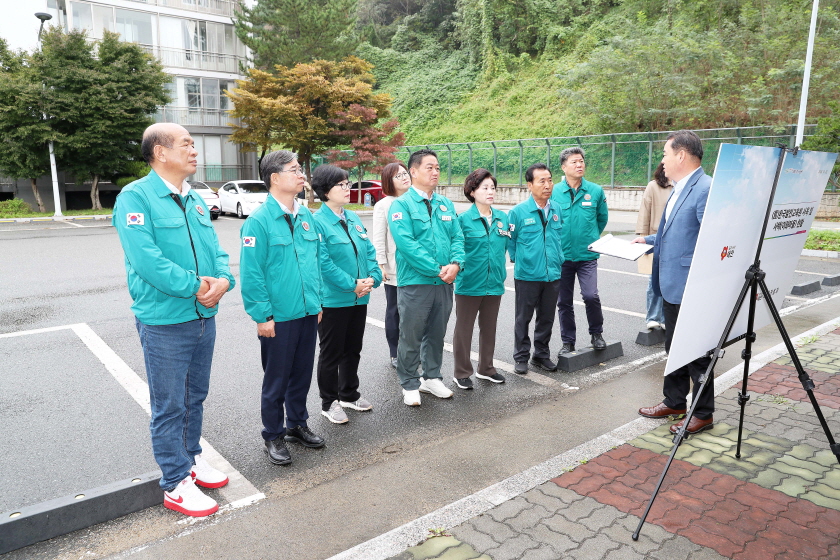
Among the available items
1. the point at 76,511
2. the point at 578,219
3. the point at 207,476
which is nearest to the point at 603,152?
the point at 578,219

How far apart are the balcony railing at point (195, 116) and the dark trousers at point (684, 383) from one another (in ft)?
106

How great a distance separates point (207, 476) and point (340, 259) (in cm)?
172

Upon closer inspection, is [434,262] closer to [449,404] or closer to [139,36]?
[449,404]

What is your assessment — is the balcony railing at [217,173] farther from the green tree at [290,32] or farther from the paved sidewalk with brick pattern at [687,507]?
the paved sidewalk with brick pattern at [687,507]

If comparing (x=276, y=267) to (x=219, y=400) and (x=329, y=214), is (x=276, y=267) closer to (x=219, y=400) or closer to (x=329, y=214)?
(x=329, y=214)

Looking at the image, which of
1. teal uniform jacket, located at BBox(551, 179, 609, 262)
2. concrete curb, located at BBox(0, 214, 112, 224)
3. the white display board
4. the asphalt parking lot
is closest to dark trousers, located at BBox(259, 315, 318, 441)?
the asphalt parking lot

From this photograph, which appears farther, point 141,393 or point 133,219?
point 141,393

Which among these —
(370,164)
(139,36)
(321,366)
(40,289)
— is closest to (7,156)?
(139,36)

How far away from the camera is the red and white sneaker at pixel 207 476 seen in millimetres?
3623

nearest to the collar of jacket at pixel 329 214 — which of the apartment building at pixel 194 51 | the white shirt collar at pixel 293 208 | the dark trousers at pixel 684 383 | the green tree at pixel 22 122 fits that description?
the white shirt collar at pixel 293 208

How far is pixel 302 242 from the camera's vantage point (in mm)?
3988

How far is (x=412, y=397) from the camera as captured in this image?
16.1 ft

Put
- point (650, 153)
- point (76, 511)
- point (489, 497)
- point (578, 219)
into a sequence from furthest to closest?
point (650, 153) → point (578, 219) → point (489, 497) → point (76, 511)

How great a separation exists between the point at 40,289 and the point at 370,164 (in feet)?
60.0
